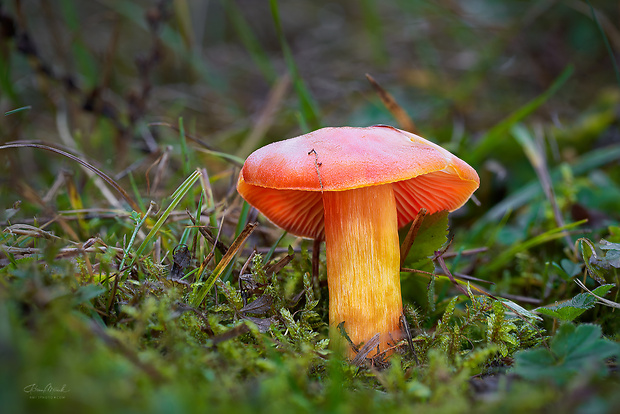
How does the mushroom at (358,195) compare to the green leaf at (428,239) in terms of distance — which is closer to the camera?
the mushroom at (358,195)

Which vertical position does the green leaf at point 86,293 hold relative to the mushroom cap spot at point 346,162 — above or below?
below

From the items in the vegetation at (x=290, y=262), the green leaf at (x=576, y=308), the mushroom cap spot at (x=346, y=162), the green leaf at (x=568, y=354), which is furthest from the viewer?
the green leaf at (x=576, y=308)

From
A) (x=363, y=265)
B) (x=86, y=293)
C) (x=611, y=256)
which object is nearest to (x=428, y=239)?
(x=363, y=265)

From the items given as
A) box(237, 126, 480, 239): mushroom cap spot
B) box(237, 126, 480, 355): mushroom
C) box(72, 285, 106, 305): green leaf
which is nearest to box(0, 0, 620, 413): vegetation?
box(72, 285, 106, 305): green leaf

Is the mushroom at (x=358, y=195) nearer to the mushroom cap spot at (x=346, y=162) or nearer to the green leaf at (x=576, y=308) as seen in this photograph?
the mushroom cap spot at (x=346, y=162)

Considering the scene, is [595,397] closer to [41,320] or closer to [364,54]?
[41,320]

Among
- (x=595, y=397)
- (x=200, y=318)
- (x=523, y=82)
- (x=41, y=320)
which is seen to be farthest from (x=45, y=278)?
(x=523, y=82)

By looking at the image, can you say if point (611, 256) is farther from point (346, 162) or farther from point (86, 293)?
point (86, 293)

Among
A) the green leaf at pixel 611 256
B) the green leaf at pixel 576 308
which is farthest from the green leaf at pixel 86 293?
the green leaf at pixel 611 256

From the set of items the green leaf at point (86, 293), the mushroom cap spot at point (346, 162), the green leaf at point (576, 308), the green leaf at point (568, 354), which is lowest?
the green leaf at point (576, 308)
